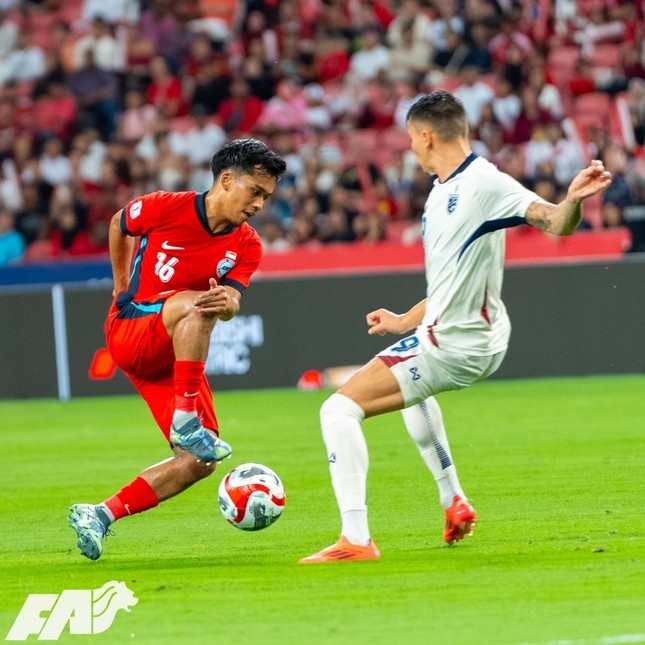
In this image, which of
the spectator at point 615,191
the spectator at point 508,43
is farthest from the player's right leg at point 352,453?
the spectator at point 508,43

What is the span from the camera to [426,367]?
7094mm

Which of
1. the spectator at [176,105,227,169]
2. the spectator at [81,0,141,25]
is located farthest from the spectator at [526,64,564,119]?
the spectator at [81,0,141,25]

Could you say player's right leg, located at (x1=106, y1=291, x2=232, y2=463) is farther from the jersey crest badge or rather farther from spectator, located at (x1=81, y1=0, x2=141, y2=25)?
spectator, located at (x1=81, y1=0, x2=141, y2=25)

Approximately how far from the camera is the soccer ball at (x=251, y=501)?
25.2ft

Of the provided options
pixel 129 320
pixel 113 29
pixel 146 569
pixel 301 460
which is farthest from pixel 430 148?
pixel 113 29

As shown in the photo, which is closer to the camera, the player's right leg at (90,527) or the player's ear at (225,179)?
the player's right leg at (90,527)

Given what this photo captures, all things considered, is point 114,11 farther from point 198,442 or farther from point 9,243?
point 198,442

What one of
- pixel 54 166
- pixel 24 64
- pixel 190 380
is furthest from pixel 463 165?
pixel 24 64

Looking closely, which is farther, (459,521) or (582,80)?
(582,80)

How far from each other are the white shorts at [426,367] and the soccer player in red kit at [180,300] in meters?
0.98

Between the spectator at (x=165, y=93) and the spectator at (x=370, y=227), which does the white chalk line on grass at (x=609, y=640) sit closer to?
the spectator at (x=370, y=227)

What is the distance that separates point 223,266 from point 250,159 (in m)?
0.69

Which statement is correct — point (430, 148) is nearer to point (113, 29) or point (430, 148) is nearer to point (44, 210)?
point (44, 210)

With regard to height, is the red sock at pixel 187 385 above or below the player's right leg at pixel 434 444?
above
